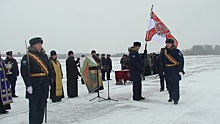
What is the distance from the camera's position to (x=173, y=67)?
26.1 feet

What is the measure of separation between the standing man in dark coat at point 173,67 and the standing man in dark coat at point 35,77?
409 centimetres

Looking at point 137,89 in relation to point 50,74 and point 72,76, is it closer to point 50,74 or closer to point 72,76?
point 72,76

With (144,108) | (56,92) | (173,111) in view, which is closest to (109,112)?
(144,108)

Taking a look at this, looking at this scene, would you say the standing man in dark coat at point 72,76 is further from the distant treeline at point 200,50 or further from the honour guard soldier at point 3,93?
the distant treeline at point 200,50

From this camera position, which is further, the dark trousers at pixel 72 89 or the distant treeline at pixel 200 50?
the distant treeline at pixel 200 50

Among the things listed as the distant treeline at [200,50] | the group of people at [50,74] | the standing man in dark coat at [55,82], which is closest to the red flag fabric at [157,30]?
the group of people at [50,74]

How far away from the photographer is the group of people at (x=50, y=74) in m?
5.29

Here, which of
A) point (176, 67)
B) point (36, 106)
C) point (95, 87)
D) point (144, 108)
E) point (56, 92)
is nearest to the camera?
point (36, 106)

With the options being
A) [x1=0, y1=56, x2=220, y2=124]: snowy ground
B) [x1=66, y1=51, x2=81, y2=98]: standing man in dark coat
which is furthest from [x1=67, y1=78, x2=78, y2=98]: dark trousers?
[x1=0, y1=56, x2=220, y2=124]: snowy ground

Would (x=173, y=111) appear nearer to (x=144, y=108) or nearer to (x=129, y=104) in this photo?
Answer: (x=144, y=108)

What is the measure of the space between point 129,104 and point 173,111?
1598 millimetres

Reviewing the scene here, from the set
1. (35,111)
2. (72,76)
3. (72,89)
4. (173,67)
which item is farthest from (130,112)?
(72,76)

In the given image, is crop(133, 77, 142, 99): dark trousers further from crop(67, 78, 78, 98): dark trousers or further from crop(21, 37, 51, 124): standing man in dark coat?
crop(21, 37, 51, 124): standing man in dark coat

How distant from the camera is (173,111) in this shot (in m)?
6.82
